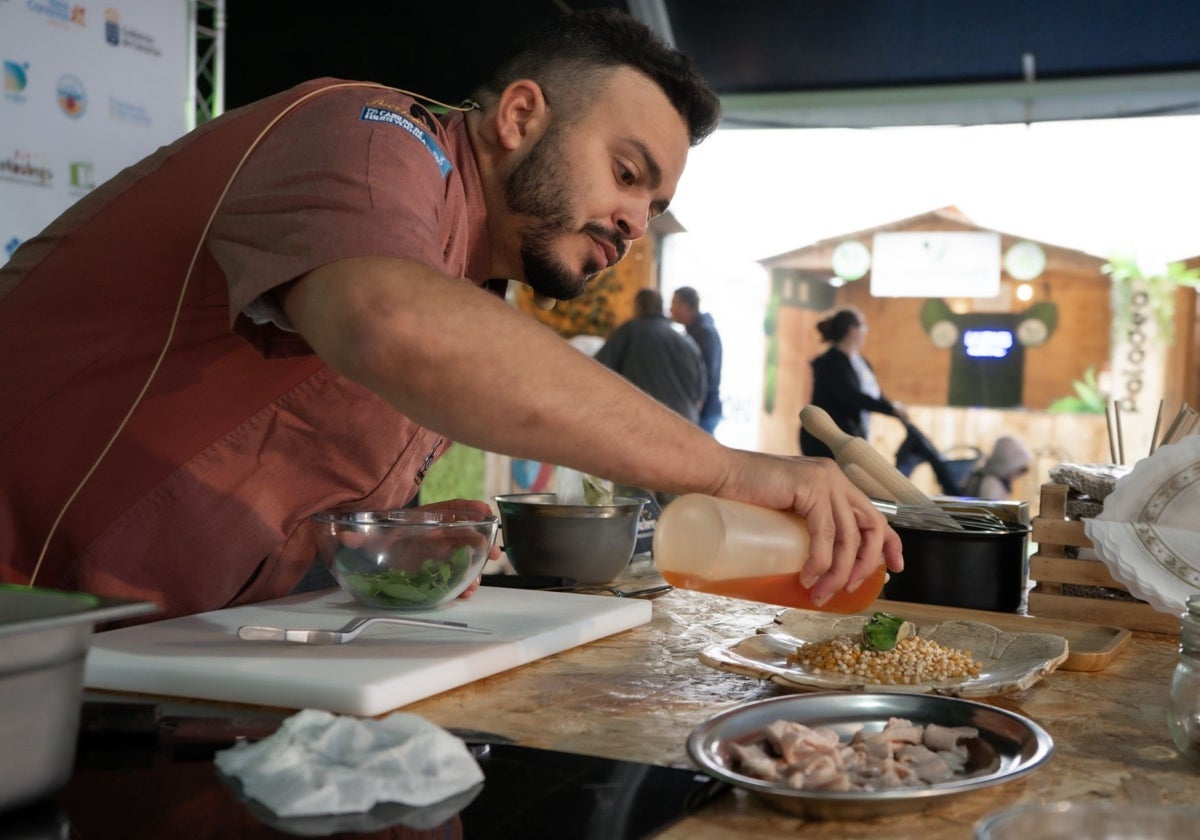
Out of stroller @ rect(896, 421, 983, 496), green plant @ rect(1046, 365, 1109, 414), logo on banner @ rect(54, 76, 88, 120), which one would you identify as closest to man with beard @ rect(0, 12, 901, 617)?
logo on banner @ rect(54, 76, 88, 120)

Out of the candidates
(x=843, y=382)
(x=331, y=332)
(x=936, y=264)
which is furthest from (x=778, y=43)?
(x=331, y=332)

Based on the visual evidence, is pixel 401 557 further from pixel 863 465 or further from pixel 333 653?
pixel 863 465

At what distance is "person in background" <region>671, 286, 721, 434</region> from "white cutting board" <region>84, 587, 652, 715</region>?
5.37 metres

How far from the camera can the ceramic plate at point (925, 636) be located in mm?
1116

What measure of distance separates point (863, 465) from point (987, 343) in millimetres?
5677

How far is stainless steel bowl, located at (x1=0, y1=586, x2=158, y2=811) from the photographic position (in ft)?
2.17

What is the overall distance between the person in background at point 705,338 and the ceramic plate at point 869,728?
5791 mm

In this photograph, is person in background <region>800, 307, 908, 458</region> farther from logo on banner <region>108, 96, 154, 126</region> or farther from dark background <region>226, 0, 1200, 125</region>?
logo on banner <region>108, 96, 154, 126</region>

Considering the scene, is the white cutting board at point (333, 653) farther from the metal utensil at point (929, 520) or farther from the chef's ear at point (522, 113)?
the chef's ear at point (522, 113)

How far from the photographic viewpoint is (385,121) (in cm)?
124

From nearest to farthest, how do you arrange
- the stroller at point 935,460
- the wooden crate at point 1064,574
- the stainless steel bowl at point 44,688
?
the stainless steel bowl at point 44,688 → the wooden crate at point 1064,574 → the stroller at point 935,460

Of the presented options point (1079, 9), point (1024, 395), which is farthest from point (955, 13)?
point (1024, 395)

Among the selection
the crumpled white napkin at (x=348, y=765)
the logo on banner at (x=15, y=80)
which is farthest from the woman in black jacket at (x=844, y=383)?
the crumpled white napkin at (x=348, y=765)

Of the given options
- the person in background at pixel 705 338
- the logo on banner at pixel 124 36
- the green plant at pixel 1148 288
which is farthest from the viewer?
the person in background at pixel 705 338
